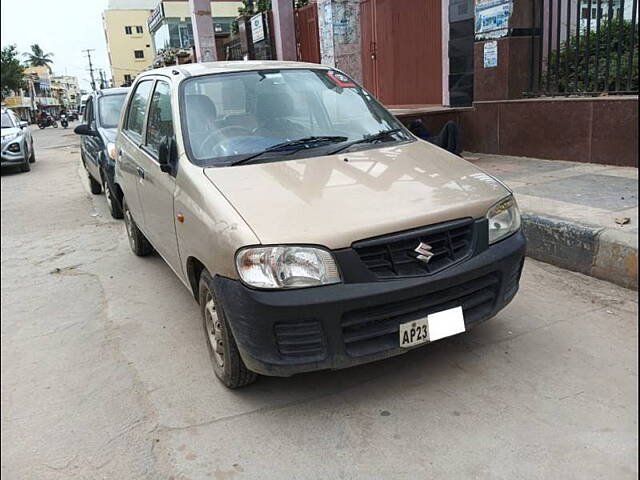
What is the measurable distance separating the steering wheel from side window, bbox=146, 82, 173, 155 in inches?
12.7

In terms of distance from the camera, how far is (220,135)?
3551 mm

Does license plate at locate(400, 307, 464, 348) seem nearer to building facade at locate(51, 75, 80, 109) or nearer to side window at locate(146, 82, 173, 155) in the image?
building facade at locate(51, 75, 80, 109)

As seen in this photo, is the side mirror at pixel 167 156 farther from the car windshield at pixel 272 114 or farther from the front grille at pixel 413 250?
the front grille at pixel 413 250

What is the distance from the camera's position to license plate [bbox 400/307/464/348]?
8.79ft

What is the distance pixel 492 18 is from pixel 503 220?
5.23m

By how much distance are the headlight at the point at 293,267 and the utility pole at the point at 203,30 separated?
16.7 meters

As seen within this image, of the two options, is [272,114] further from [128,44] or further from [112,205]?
[128,44]

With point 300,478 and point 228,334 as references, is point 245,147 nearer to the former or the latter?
point 228,334

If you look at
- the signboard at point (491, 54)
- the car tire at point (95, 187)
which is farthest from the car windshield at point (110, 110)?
the signboard at point (491, 54)

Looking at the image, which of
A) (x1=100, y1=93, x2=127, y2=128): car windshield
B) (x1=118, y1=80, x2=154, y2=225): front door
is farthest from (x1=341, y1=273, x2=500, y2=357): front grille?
(x1=100, y1=93, x2=127, y2=128): car windshield

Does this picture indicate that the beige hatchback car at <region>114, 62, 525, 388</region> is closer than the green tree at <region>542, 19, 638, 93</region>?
Yes

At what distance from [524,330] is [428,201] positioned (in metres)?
1.23

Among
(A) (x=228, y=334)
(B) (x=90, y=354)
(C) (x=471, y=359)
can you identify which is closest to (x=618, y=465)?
(C) (x=471, y=359)

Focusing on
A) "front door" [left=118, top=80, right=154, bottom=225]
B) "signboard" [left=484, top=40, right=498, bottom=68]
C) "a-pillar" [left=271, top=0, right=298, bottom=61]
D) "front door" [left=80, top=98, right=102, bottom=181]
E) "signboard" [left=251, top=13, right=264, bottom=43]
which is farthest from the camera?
"signboard" [left=251, top=13, right=264, bottom=43]
